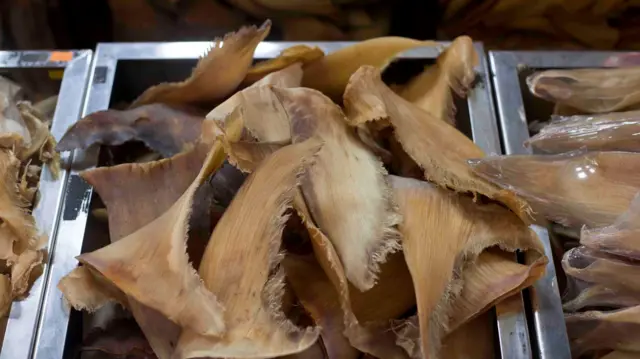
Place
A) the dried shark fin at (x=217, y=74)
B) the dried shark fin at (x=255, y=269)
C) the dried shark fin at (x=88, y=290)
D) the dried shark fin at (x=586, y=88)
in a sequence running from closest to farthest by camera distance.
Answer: the dried shark fin at (x=255, y=269), the dried shark fin at (x=88, y=290), the dried shark fin at (x=217, y=74), the dried shark fin at (x=586, y=88)

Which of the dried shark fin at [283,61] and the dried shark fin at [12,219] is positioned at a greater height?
the dried shark fin at [283,61]

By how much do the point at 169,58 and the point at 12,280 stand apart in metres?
0.42

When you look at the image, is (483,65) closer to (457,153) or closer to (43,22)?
(457,153)

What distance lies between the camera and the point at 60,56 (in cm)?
98

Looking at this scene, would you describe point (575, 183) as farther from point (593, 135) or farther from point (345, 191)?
Answer: point (345, 191)

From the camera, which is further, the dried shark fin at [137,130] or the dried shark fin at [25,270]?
the dried shark fin at [137,130]

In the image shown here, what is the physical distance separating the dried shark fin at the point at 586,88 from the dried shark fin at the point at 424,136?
0.21m

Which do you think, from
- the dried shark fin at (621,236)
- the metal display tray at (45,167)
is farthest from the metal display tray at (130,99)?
the dried shark fin at (621,236)

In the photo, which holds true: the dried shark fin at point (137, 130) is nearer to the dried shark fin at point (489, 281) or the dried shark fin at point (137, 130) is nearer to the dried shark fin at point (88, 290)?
the dried shark fin at point (88, 290)

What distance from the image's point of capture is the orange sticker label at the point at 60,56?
98 cm

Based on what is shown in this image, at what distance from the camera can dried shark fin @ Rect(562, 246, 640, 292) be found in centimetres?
74

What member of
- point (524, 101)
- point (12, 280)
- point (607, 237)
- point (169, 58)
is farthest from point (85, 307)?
point (524, 101)

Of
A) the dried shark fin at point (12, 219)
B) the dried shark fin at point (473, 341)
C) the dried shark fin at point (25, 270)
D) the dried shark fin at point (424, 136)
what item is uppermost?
the dried shark fin at point (424, 136)

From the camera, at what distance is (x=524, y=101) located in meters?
1.02
